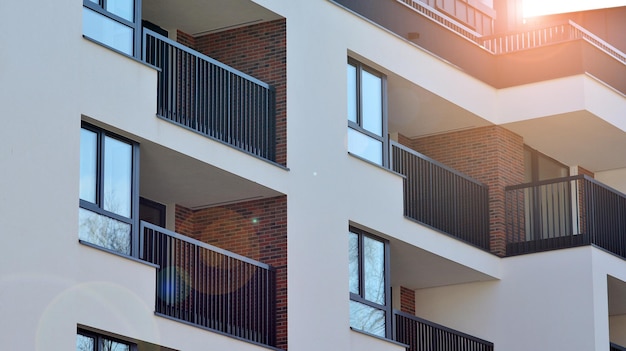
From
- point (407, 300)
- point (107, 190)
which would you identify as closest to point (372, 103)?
point (407, 300)

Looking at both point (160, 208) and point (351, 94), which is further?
point (351, 94)

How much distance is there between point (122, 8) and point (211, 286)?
431 centimetres

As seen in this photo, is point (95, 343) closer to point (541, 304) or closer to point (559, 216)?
point (541, 304)

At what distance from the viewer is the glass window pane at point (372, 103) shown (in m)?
28.2

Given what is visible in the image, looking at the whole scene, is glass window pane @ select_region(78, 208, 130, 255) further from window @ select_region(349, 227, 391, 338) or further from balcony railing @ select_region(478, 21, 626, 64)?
balcony railing @ select_region(478, 21, 626, 64)

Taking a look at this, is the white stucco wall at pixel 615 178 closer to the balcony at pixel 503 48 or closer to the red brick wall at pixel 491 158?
the balcony at pixel 503 48

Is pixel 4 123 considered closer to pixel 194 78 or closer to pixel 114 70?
pixel 114 70

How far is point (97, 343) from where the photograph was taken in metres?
21.0

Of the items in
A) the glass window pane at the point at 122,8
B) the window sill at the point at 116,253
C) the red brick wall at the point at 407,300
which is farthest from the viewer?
the red brick wall at the point at 407,300

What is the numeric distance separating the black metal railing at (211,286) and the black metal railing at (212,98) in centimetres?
178

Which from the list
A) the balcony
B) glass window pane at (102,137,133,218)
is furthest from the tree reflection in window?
the balcony

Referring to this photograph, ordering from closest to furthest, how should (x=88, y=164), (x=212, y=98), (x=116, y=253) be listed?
(x=116, y=253)
(x=88, y=164)
(x=212, y=98)

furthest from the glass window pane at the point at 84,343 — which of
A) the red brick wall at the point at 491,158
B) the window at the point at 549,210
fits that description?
the window at the point at 549,210

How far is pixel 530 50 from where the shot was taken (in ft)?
103
